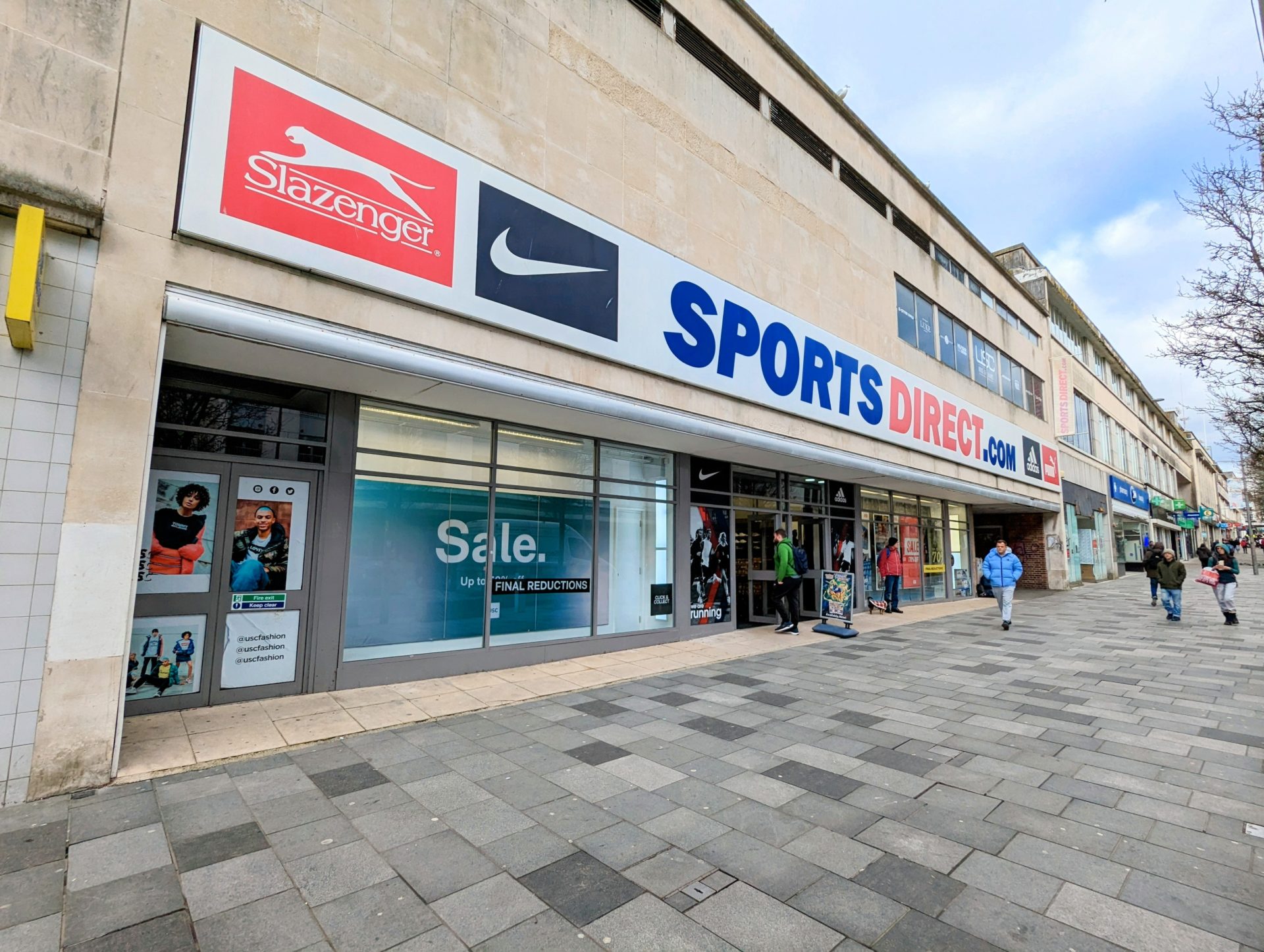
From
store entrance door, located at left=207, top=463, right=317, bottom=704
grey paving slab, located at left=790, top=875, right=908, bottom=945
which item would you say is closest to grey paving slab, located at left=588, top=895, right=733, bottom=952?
grey paving slab, located at left=790, top=875, right=908, bottom=945

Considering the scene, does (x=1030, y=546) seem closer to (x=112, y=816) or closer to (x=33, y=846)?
(x=112, y=816)

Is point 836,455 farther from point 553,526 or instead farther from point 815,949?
point 815,949

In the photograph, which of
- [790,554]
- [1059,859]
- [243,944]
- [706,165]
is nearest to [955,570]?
[790,554]

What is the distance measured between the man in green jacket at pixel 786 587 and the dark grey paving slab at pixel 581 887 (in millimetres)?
8333

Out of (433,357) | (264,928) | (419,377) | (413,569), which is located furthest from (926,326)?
(264,928)

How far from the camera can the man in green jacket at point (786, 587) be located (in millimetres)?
11031

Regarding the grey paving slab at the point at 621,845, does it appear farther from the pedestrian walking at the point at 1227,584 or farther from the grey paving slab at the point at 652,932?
the pedestrian walking at the point at 1227,584

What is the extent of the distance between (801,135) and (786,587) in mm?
9539

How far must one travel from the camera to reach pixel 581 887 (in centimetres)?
299

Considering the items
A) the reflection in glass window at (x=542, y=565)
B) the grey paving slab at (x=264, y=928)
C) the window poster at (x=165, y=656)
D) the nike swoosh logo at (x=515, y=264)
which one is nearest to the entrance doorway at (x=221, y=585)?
the window poster at (x=165, y=656)

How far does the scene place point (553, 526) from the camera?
8672mm

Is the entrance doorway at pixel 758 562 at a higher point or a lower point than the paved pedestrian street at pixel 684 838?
higher

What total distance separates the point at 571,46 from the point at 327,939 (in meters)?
9.72

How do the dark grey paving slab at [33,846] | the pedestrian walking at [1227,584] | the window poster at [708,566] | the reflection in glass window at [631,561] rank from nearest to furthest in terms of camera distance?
the dark grey paving slab at [33,846]
the reflection in glass window at [631,561]
the window poster at [708,566]
the pedestrian walking at [1227,584]
